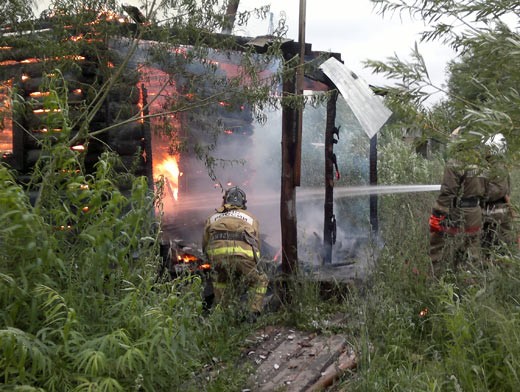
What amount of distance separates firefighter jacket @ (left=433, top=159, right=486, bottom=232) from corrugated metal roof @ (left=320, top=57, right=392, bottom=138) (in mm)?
1232

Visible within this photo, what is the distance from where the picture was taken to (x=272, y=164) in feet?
32.7

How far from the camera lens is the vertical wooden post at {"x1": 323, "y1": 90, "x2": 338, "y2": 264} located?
8.42 m

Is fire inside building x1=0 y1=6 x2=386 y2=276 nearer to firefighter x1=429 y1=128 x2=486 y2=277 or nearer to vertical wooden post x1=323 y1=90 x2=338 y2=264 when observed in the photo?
vertical wooden post x1=323 y1=90 x2=338 y2=264

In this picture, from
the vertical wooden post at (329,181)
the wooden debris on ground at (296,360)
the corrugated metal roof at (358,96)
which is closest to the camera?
the wooden debris on ground at (296,360)

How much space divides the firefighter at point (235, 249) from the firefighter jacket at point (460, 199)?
215cm

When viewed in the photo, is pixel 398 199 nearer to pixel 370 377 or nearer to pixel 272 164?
pixel 272 164

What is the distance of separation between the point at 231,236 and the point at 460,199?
265cm

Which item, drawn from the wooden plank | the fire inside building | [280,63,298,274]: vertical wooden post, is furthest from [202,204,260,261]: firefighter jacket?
the wooden plank

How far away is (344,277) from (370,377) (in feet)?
11.4

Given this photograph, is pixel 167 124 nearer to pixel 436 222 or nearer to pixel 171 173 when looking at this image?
pixel 171 173

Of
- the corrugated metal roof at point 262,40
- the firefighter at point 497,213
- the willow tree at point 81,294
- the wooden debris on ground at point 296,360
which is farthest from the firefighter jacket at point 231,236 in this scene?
the firefighter at point 497,213

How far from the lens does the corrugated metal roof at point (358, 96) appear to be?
7.60m

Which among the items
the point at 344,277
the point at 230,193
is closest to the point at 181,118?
the point at 230,193

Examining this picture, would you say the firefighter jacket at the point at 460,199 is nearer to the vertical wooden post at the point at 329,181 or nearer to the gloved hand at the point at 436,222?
the gloved hand at the point at 436,222
